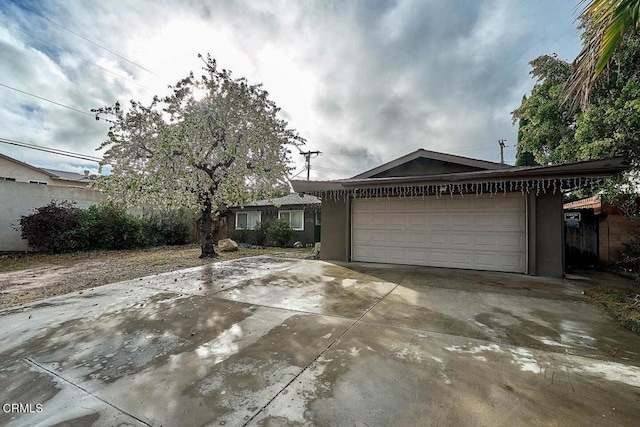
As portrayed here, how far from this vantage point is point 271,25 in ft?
23.8

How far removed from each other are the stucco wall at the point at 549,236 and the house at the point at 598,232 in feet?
5.68

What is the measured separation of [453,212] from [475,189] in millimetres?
847

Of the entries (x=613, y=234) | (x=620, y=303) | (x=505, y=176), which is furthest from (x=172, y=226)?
(x=613, y=234)

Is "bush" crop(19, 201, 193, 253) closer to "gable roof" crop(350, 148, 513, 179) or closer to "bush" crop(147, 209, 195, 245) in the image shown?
"bush" crop(147, 209, 195, 245)

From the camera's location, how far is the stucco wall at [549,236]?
6.32 m

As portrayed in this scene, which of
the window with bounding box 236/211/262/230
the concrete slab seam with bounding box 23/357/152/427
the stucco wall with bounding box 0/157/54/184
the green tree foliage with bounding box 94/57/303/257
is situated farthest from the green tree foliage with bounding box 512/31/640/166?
the stucco wall with bounding box 0/157/54/184

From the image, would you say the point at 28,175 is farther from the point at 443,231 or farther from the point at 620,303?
the point at 620,303

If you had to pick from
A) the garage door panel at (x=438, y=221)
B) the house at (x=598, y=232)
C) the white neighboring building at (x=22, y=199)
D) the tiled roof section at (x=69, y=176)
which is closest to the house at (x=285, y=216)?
the white neighboring building at (x=22, y=199)

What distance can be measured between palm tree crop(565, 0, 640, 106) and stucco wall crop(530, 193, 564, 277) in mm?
4718

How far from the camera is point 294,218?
49.9 ft

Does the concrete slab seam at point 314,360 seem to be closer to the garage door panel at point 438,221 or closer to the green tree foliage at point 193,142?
the garage door panel at point 438,221

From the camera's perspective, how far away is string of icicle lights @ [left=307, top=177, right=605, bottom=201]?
5.91 meters

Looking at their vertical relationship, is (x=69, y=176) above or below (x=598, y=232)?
above

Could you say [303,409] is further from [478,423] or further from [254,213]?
[254,213]
